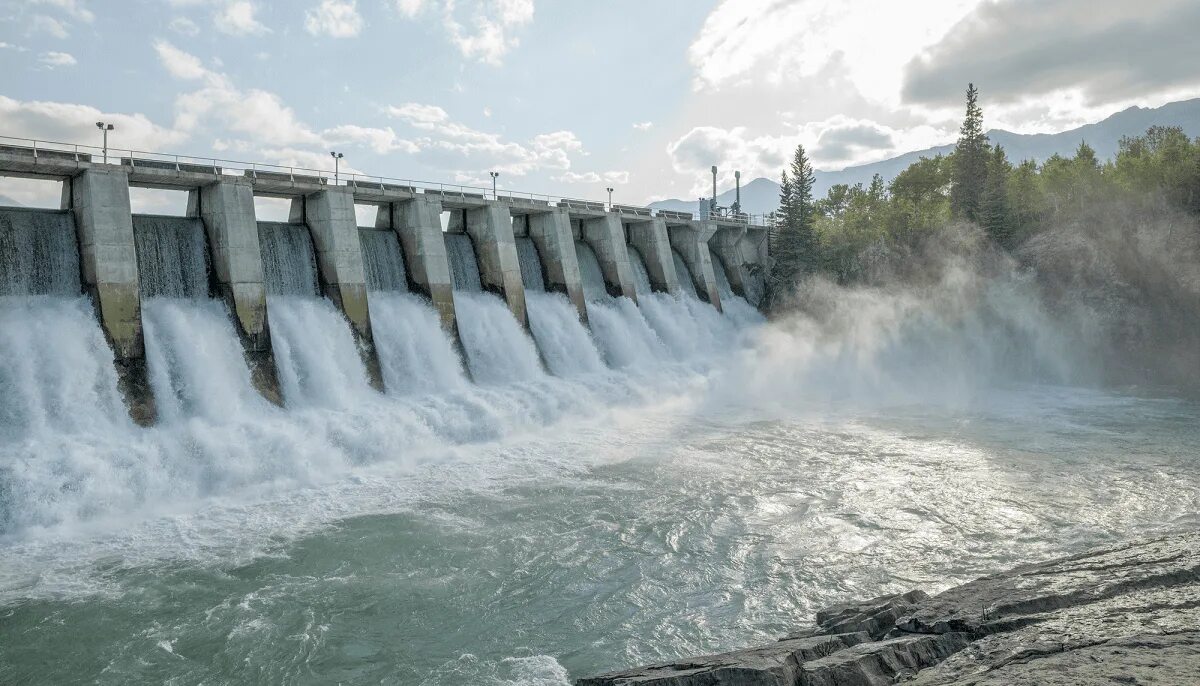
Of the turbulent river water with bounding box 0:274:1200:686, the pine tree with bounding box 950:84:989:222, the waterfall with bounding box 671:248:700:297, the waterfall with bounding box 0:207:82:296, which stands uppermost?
the pine tree with bounding box 950:84:989:222

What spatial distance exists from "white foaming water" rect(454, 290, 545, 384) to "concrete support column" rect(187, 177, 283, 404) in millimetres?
7988

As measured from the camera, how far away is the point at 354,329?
25703mm

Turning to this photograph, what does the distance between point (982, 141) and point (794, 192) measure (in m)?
21.0

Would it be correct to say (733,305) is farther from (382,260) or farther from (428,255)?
(382,260)

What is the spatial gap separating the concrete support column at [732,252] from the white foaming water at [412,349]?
2621cm

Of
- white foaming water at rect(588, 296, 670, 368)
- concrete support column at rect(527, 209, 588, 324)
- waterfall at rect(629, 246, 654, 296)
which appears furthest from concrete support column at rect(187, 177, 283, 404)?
waterfall at rect(629, 246, 654, 296)

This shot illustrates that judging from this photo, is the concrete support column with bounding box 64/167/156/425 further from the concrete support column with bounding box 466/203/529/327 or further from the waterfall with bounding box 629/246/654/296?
the waterfall with bounding box 629/246/654/296

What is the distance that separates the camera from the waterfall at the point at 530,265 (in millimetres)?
35656

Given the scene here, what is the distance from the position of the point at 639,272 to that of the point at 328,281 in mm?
20246

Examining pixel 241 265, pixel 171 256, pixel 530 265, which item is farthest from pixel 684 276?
pixel 171 256

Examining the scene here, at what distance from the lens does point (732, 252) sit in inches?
1960

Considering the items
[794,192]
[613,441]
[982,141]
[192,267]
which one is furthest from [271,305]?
[982,141]

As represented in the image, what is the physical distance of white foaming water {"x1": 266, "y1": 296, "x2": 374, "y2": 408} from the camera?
22.9 meters

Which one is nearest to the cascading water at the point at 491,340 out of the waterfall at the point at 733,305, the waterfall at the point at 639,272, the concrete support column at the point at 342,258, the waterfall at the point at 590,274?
the concrete support column at the point at 342,258
